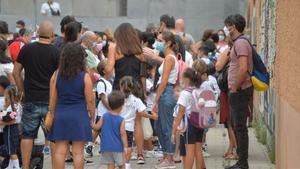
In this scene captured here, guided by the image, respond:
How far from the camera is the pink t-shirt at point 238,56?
35.2ft

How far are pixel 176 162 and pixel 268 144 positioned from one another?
1654 millimetres

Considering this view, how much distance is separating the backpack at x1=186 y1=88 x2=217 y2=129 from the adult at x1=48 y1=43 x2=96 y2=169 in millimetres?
1386

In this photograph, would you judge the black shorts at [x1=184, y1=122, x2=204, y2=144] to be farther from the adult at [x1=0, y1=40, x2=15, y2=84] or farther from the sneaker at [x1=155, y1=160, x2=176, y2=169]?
the adult at [x1=0, y1=40, x2=15, y2=84]

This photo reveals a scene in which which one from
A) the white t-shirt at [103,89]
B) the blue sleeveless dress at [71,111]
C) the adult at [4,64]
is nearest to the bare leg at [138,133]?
the white t-shirt at [103,89]

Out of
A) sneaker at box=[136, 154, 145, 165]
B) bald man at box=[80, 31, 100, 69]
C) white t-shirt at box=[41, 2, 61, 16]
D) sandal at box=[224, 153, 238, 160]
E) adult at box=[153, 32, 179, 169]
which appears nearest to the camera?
adult at box=[153, 32, 179, 169]

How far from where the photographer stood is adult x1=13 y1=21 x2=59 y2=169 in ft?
35.1

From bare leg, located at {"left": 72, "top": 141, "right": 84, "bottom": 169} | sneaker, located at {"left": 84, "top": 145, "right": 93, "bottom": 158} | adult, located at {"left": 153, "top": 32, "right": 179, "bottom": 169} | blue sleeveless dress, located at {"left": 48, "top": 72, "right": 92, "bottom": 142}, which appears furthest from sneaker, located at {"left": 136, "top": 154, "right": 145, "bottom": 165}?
blue sleeveless dress, located at {"left": 48, "top": 72, "right": 92, "bottom": 142}

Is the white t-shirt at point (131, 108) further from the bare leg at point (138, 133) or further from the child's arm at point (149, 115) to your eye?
the bare leg at point (138, 133)

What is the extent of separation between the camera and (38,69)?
10.8 meters

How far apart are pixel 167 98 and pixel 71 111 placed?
8.64ft

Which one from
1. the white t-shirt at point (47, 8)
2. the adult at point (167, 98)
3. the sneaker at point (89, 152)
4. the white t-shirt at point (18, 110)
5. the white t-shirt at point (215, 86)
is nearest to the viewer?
the white t-shirt at point (18, 110)

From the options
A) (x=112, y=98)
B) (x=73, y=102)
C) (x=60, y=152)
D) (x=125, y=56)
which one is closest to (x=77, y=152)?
(x=60, y=152)

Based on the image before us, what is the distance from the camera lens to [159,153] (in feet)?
43.3

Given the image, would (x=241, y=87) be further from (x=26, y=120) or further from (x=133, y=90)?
(x=26, y=120)
